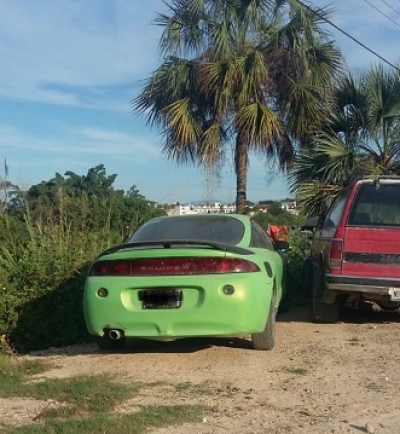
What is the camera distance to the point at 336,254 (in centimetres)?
830

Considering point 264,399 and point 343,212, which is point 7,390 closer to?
point 264,399

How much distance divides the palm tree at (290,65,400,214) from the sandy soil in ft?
18.5

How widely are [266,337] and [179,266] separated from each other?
45.6 inches

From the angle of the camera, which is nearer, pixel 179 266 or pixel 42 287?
pixel 179 266

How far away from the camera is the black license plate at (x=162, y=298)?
662 centimetres

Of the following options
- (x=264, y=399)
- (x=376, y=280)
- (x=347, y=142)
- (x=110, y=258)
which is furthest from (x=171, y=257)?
(x=347, y=142)

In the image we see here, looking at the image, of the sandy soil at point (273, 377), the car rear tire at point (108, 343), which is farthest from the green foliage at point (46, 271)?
the car rear tire at point (108, 343)

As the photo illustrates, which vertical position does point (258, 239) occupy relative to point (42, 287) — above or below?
above

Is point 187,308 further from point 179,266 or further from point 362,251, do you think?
point 362,251

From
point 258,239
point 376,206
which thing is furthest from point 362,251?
point 258,239

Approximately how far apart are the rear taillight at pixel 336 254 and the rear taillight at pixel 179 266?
69.4 inches

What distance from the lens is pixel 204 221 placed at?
805 centimetres

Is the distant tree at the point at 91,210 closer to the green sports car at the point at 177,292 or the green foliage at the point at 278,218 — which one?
the green foliage at the point at 278,218

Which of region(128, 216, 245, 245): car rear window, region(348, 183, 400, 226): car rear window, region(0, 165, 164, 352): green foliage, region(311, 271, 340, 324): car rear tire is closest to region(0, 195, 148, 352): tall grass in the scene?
region(0, 165, 164, 352): green foliage
